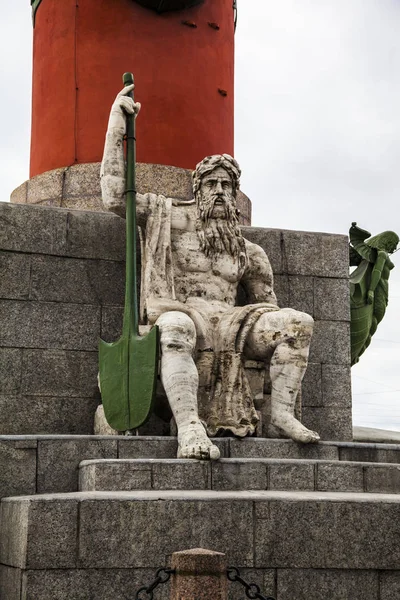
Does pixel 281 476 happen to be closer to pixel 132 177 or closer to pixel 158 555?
pixel 158 555

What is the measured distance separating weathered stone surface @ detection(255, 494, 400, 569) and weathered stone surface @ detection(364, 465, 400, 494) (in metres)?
1.02

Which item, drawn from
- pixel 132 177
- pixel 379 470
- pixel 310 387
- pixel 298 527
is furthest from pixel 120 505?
pixel 310 387

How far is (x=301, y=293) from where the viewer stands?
10.3m

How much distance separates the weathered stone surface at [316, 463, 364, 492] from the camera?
756 centimetres

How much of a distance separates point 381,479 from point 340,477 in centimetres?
34

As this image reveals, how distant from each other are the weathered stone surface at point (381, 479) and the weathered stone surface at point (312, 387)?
7.26ft

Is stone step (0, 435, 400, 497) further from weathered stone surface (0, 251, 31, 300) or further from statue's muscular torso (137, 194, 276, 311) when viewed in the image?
weathered stone surface (0, 251, 31, 300)

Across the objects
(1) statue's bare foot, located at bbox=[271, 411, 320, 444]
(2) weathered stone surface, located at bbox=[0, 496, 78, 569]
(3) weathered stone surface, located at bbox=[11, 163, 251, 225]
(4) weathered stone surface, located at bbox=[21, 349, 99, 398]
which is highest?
(3) weathered stone surface, located at bbox=[11, 163, 251, 225]

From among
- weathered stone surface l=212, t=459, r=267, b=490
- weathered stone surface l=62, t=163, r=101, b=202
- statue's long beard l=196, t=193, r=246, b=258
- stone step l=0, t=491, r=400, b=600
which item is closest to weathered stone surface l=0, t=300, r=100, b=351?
statue's long beard l=196, t=193, r=246, b=258

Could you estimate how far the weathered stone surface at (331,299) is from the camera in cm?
1036

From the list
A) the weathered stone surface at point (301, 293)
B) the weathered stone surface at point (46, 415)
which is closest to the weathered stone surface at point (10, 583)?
the weathered stone surface at point (46, 415)

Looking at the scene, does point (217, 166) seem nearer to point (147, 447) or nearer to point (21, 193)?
point (147, 447)

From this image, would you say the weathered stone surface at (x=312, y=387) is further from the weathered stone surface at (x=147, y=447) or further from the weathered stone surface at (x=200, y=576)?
the weathered stone surface at (x=200, y=576)

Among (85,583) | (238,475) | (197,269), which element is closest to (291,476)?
(238,475)
